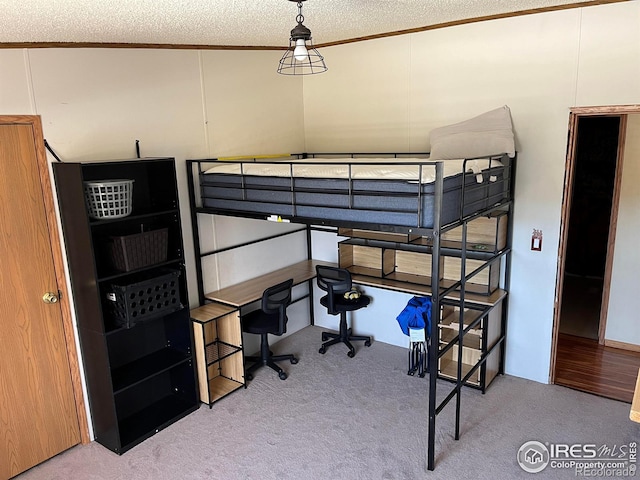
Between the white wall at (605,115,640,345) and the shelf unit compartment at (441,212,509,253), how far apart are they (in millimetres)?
1427

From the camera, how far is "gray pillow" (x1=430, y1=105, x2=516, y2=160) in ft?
11.2

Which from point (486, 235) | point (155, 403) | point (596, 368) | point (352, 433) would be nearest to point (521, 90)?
point (486, 235)

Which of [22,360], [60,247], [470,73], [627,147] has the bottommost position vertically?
[22,360]

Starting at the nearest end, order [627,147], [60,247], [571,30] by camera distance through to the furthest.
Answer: [60,247]
[571,30]
[627,147]

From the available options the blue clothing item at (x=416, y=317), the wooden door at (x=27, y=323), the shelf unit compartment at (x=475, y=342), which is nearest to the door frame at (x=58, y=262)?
the wooden door at (x=27, y=323)

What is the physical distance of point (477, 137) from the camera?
3508 millimetres

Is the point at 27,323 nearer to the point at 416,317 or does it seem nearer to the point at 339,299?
the point at 339,299

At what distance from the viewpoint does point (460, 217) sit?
8.99 ft

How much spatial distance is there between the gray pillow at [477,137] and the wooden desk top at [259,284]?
1.60 meters

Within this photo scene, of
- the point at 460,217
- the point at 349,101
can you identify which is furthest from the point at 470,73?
the point at 460,217

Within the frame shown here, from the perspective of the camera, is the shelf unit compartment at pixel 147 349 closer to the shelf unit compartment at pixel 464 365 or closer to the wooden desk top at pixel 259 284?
the wooden desk top at pixel 259 284

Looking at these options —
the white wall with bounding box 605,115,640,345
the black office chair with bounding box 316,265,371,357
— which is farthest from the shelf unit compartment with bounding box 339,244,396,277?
the white wall with bounding box 605,115,640,345

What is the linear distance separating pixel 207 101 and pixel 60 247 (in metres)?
1.56

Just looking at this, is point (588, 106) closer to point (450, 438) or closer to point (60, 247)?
point (450, 438)
